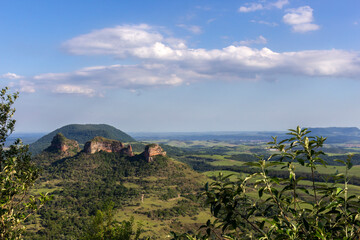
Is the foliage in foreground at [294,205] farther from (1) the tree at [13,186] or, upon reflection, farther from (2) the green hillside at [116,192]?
(2) the green hillside at [116,192]

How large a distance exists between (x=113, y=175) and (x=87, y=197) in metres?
42.3

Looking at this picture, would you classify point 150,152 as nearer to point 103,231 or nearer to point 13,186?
point 103,231

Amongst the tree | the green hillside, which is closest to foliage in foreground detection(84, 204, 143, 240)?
the tree

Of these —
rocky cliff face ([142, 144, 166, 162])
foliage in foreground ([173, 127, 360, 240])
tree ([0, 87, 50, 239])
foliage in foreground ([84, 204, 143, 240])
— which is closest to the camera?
foliage in foreground ([173, 127, 360, 240])

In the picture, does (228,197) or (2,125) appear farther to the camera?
(2,125)

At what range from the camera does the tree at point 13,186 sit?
1266cm

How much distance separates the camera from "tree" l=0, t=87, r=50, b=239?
1266cm

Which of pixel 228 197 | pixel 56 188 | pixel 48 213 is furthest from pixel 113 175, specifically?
pixel 228 197

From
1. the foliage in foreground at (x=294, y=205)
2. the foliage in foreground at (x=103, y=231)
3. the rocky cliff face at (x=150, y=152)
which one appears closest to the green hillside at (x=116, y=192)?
the rocky cliff face at (x=150, y=152)

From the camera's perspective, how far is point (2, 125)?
1535 cm

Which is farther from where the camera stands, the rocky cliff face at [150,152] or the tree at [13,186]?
the rocky cliff face at [150,152]

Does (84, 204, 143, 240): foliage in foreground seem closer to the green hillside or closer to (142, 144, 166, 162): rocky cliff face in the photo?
the green hillside

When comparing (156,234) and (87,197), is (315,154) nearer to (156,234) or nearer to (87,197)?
(156,234)

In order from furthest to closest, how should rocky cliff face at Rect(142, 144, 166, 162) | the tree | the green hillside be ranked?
rocky cliff face at Rect(142, 144, 166, 162)
the green hillside
the tree
